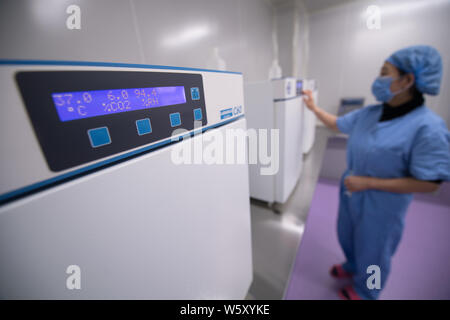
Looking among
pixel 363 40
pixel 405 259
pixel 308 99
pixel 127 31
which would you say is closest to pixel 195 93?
pixel 127 31

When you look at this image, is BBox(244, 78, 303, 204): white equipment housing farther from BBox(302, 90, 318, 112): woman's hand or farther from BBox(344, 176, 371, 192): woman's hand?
BBox(344, 176, 371, 192): woman's hand

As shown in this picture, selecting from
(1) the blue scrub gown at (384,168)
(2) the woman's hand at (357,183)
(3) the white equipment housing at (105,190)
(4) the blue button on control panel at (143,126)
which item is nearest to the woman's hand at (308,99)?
(1) the blue scrub gown at (384,168)

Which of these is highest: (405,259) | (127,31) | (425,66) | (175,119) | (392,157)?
(127,31)

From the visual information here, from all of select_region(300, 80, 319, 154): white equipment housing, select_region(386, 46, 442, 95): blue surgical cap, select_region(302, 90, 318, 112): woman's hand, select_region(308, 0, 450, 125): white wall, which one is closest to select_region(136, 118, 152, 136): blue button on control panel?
select_region(386, 46, 442, 95): blue surgical cap

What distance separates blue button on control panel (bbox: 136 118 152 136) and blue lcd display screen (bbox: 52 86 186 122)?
0.07 feet

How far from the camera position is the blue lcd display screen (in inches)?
8.2

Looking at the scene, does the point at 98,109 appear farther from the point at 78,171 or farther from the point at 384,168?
the point at 384,168

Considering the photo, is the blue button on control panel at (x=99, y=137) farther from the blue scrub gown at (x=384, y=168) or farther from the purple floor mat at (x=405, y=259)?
the purple floor mat at (x=405, y=259)

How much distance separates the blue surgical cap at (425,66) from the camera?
0.69 m

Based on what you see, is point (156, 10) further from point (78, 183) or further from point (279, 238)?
point (279, 238)

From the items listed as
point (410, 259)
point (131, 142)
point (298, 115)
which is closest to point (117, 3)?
point (131, 142)

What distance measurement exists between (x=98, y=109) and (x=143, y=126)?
7 centimetres

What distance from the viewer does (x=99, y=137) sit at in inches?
9.5

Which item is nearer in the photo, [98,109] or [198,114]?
[98,109]
